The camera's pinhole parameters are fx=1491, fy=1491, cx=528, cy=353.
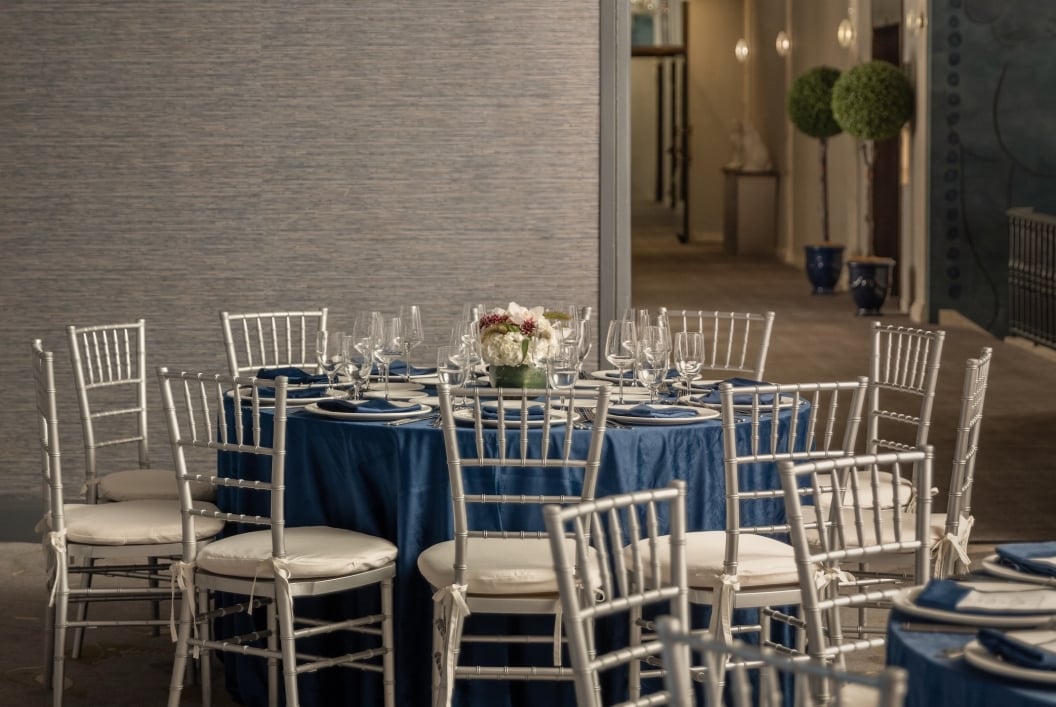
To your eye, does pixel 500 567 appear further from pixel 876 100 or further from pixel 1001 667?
pixel 876 100

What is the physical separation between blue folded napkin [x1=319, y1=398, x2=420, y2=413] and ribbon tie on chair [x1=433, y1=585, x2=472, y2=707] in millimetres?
620

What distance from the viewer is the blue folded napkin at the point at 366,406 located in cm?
390

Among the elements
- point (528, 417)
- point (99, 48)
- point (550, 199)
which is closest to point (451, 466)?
point (528, 417)

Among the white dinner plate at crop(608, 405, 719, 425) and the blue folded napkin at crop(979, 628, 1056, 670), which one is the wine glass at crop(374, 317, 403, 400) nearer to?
the white dinner plate at crop(608, 405, 719, 425)

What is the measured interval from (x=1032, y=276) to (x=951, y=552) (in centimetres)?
737

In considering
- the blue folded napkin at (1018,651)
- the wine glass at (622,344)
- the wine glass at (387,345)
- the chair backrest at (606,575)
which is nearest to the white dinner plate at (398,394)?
the wine glass at (387,345)

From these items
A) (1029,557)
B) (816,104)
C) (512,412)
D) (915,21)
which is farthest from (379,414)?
(816,104)

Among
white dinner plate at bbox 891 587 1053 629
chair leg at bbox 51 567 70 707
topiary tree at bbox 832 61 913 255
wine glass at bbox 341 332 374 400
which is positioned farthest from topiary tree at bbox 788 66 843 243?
white dinner plate at bbox 891 587 1053 629

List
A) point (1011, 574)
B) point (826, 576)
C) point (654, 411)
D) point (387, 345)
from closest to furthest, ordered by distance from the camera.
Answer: point (1011, 574) → point (826, 576) → point (654, 411) → point (387, 345)

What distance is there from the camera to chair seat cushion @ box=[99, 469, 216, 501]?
14.6 feet

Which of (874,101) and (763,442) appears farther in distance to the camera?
(874,101)

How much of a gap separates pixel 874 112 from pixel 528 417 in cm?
907

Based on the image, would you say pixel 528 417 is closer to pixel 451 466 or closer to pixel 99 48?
pixel 451 466

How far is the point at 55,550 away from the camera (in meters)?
4.00
